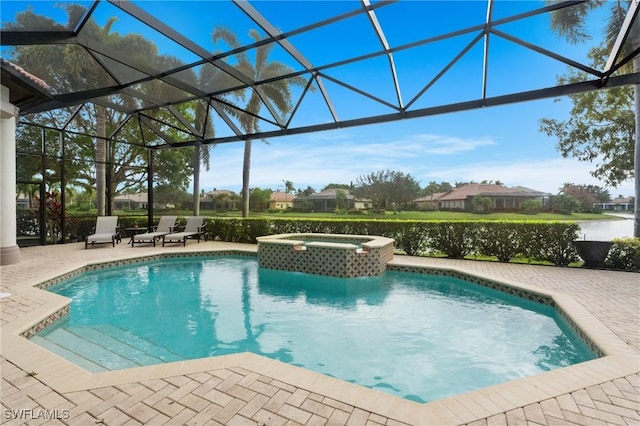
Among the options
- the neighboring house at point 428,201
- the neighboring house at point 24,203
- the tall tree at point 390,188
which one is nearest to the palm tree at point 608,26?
the neighboring house at point 24,203

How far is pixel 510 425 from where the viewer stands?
2.29m

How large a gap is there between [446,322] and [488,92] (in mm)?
5289

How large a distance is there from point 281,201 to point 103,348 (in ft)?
146

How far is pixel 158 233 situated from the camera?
12.9m

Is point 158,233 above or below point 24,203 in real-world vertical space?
below

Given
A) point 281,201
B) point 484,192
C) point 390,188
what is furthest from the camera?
point 281,201

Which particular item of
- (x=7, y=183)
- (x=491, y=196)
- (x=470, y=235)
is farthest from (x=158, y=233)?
(x=491, y=196)

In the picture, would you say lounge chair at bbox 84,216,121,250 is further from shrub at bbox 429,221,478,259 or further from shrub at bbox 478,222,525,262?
shrub at bbox 478,222,525,262

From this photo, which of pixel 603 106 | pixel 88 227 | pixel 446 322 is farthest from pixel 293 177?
pixel 446 322

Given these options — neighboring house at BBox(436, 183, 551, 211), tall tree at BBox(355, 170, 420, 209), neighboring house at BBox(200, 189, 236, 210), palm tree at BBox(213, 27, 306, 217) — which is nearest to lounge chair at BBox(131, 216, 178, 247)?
palm tree at BBox(213, 27, 306, 217)

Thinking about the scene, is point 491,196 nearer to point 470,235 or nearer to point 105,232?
point 470,235

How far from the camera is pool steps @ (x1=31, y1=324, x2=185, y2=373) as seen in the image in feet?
12.7

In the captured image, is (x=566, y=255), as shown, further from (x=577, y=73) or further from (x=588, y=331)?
(x=577, y=73)

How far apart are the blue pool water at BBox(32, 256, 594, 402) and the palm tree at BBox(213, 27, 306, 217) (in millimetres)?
5564
